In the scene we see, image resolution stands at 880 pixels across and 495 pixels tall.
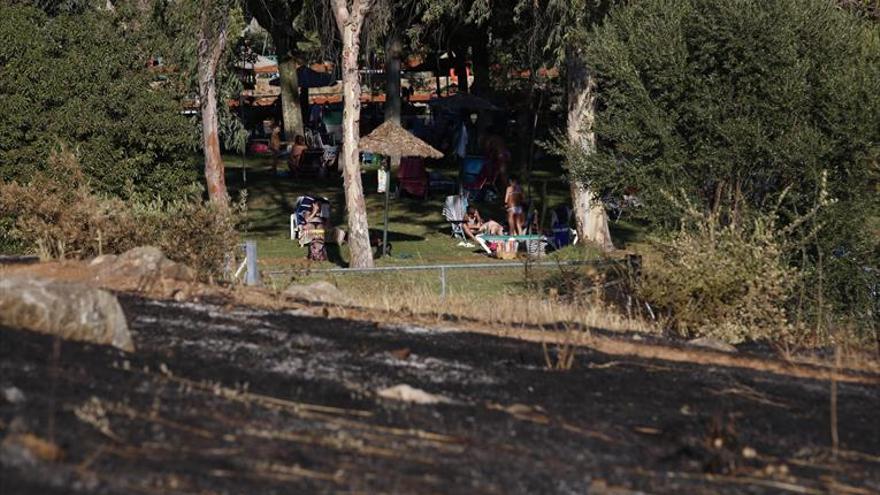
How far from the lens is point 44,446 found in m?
7.07

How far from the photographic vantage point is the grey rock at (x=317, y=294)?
15023 millimetres

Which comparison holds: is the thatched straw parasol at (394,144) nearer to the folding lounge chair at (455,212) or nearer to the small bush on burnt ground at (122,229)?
the folding lounge chair at (455,212)

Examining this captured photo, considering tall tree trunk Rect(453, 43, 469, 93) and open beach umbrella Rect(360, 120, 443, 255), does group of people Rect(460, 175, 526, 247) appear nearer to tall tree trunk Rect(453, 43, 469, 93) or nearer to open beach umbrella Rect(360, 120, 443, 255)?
open beach umbrella Rect(360, 120, 443, 255)

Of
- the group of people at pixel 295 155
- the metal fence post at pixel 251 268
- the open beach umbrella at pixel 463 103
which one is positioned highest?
the open beach umbrella at pixel 463 103

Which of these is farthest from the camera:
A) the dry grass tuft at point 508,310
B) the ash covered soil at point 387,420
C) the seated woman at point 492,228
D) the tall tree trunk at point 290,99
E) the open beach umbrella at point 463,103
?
the tall tree trunk at point 290,99

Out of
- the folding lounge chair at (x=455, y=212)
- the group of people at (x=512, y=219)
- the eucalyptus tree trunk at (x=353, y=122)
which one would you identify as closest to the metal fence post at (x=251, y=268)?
the eucalyptus tree trunk at (x=353, y=122)

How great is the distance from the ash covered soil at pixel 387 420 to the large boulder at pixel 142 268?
7.05 ft

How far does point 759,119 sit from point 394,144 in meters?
9.19

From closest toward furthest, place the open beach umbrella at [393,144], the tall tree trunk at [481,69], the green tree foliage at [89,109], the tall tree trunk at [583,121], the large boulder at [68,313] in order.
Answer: the large boulder at [68,313], the green tree foliage at [89,109], the open beach umbrella at [393,144], the tall tree trunk at [583,121], the tall tree trunk at [481,69]

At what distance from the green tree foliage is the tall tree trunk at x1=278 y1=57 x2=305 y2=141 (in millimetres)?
17176

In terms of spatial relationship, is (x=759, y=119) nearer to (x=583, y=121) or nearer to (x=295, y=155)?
(x=583, y=121)

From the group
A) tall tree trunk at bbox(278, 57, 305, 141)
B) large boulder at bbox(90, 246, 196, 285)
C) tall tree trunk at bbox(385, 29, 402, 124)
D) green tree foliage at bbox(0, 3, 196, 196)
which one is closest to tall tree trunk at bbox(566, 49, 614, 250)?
green tree foliage at bbox(0, 3, 196, 196)

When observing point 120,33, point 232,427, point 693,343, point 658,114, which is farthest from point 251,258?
point 120,33

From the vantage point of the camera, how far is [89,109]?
26.1 meters
